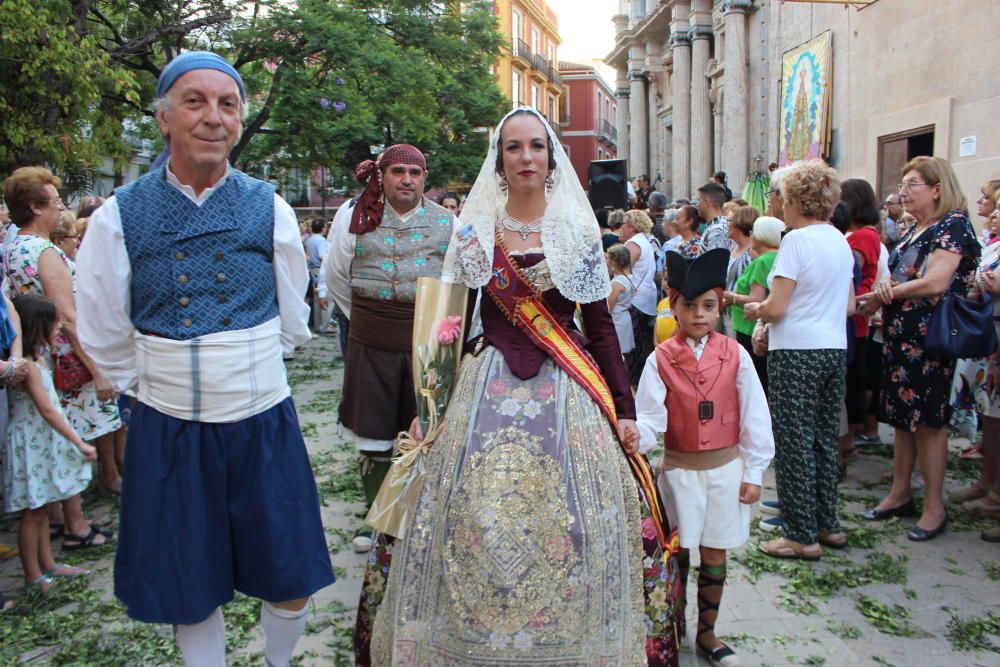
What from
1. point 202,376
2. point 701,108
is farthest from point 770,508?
point 701,108

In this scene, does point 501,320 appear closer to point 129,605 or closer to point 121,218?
point 121,218

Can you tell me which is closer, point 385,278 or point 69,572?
point 69,572

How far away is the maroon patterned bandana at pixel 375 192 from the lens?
4348 mm

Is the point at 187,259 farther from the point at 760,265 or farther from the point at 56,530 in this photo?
the point at 760,265

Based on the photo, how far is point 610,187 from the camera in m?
11.7

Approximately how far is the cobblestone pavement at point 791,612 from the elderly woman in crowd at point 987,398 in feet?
0.82

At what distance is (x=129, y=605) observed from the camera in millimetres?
2365

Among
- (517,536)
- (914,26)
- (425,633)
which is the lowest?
(425,633)

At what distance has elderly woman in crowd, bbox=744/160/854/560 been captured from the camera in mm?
4070

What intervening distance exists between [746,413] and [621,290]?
372 centimetres

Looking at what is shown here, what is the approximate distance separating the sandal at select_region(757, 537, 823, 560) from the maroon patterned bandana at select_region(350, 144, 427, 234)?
281 cm

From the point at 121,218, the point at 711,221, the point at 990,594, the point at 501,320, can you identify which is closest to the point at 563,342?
the point at 501,320

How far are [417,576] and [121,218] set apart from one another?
1499mm

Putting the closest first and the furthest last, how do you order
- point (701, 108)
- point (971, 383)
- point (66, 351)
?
point (66, 351)
point (971, 383)
point (701, 108)
